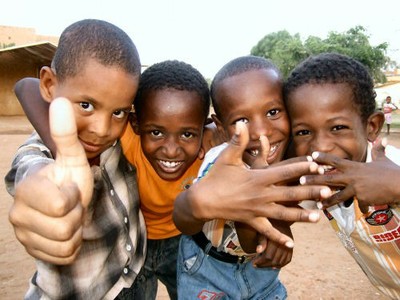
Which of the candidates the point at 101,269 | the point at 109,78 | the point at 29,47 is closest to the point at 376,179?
the point at 109,78

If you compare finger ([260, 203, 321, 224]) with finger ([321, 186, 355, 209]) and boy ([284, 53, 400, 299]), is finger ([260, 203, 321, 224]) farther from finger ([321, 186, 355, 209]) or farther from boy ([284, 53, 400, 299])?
boy ([284, 53, 400, 299])

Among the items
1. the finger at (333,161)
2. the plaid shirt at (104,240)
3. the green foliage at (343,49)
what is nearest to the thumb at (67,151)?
the plaid shirt at (104,240)

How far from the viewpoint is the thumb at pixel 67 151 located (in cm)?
104

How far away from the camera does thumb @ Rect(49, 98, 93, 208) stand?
104cm

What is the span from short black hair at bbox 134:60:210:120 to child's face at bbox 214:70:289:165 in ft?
0.92

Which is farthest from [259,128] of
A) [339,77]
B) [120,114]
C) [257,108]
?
[120,114]

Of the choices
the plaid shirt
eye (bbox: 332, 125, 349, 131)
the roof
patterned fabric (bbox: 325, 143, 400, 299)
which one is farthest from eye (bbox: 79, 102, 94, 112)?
the roof

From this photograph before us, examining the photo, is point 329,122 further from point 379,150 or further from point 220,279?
point 220,279

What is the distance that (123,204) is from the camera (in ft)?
6.60

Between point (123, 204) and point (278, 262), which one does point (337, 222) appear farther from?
point (123, 204)

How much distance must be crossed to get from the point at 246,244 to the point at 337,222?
0.69 meters

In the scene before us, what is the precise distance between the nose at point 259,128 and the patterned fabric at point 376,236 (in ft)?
1.69

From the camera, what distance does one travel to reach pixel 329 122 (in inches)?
73.2

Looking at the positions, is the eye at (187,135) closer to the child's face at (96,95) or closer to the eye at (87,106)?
the child's face at (96,95)
